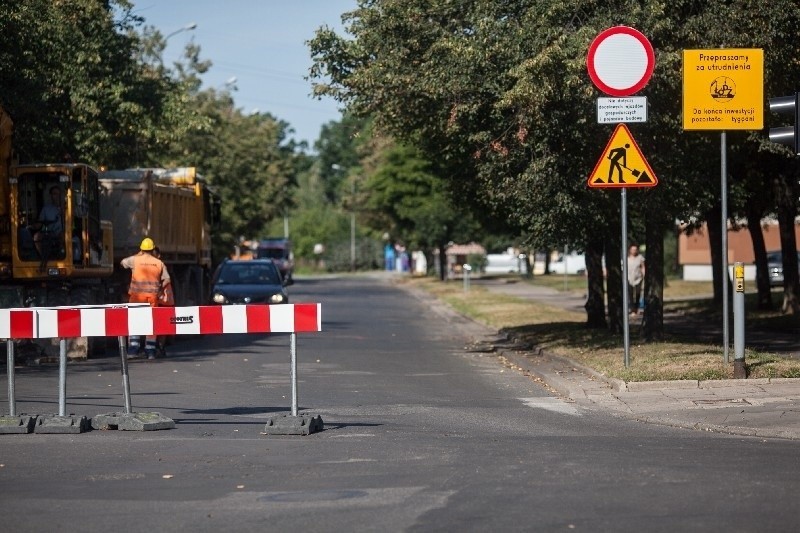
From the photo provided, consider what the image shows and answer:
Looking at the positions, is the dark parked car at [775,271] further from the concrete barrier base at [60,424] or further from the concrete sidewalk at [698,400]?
the concrete barrier base at [60,424]

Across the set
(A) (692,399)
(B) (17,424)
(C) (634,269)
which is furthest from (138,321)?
(C) (634,269)

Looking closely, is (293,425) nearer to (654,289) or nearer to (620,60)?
(620,60)

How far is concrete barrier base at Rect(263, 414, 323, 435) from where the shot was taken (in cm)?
1106

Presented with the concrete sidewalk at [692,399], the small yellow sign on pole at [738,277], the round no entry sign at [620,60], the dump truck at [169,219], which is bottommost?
the concrete sidewalk at [692,399]

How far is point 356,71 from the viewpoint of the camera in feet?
68.1

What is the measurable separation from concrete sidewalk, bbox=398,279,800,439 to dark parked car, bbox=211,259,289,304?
31.4ft

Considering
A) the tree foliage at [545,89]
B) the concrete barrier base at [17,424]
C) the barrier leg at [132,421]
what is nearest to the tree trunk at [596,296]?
the tree foliage at [545,89]

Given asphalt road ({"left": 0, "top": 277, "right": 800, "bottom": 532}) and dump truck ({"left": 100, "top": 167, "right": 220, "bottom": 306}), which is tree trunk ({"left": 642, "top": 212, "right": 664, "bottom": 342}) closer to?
asphalt road ({"left": 0, "top": 277, "right": 800, "bottom": 532})

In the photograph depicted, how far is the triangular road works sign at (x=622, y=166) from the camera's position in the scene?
51.9 ft

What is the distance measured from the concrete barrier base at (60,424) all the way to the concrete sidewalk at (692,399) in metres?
5.09

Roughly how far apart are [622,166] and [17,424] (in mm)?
7880

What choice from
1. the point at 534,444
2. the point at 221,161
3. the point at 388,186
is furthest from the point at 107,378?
the point at 388,186

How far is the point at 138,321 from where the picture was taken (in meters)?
11.9

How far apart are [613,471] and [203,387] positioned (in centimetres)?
783
